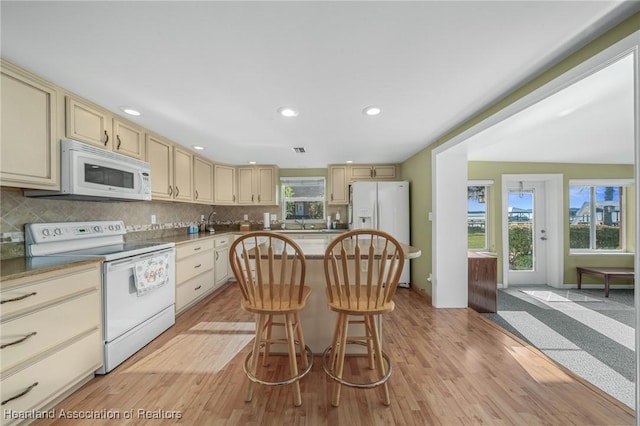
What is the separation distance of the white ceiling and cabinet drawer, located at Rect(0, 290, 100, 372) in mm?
1569

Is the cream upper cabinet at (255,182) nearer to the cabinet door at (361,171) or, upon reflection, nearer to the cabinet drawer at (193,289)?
the cabinet door at (361,171)

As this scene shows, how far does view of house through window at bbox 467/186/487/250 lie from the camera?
438 cm

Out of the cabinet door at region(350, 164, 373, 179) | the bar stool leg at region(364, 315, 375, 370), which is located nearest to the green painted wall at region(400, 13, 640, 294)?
the cabinet door at region(350, 164, 373, 179)

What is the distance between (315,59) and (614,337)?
3.83 meters

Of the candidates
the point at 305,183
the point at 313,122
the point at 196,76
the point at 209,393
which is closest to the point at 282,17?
the point at 196,76

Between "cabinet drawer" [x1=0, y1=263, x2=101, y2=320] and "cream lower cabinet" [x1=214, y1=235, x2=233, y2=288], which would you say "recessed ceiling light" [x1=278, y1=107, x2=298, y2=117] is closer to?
"cabinet drawer" [x1=0, y1=263, x2=101, y2=320]

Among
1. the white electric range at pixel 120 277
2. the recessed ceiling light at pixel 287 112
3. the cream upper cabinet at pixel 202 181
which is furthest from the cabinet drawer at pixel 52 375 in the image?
the cream upper cabinet at pixel 202 181

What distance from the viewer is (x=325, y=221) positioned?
199 inches

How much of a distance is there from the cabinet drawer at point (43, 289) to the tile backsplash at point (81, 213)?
686mm

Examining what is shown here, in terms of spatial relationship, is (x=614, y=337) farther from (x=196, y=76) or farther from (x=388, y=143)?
(x=196, y=76)

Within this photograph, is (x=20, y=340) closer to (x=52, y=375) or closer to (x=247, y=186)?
(x=52, y=375)

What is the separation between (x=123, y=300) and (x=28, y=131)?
4.51ft

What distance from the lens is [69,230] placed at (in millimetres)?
2139

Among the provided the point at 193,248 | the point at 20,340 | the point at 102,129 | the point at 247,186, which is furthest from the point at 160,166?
the point at 20,340
